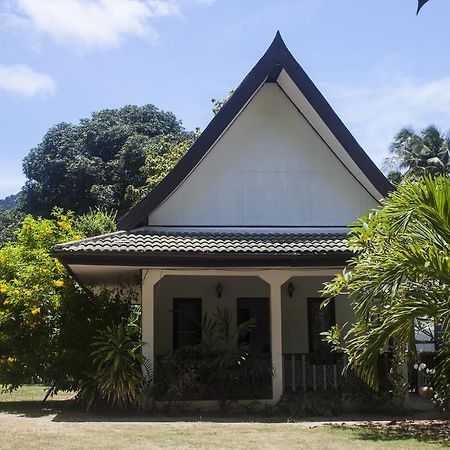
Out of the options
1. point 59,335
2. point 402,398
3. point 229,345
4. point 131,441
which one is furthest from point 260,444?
point 59,335

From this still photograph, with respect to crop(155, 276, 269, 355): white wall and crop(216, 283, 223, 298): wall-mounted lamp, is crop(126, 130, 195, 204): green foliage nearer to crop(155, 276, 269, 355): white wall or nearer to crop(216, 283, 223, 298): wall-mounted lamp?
crop(155, 276, 269, 355): white wall

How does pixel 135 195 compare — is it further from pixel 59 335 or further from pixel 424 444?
pixel 424 444

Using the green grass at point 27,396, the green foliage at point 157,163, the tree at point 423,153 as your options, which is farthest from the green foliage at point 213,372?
the tree at point 423,153

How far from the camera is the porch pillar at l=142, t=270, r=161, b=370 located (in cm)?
1169

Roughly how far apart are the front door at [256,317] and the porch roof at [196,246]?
2789mm

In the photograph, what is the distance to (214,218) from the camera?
1351 centimetres

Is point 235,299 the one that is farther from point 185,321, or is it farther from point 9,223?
point 9,223

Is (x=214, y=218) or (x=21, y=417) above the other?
(x=214, y=218)

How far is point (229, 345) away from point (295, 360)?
2.16 meters

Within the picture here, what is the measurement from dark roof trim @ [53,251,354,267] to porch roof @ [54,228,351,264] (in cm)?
2

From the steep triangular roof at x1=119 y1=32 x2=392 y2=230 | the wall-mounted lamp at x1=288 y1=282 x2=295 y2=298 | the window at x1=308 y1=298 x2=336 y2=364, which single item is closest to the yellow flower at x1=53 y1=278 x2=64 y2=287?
the steep triangular roof at x1=119 y1=32 x2=392 y2=230

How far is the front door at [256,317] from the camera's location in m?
15.4

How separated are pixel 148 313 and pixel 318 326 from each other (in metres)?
5.00

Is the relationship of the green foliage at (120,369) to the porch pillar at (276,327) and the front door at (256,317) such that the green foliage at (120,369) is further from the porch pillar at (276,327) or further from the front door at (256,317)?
the front door at (256,317)
